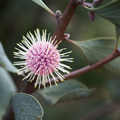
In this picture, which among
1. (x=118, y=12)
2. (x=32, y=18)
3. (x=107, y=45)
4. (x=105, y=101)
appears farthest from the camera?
(x=105, y=101)

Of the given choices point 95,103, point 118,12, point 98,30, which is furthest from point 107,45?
point 95,103

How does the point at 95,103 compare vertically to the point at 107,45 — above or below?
below

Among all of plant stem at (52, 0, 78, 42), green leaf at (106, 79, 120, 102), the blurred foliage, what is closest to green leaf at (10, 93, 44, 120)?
plant stem at (52, 0, 78, 42)

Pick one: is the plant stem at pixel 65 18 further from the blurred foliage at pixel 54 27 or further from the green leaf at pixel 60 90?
the blurred foliage at pixel 54 27

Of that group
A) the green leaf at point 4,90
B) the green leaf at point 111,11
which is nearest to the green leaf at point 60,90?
the green leaf at point 4,90

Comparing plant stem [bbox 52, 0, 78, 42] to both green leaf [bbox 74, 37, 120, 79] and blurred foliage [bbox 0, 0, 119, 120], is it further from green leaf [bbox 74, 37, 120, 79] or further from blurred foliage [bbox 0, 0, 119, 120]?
blurred foliage [bbox 0, 0, 119, 120]

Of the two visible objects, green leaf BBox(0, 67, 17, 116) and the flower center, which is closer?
the flower center

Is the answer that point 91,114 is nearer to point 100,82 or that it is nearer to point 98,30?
point 100,82
